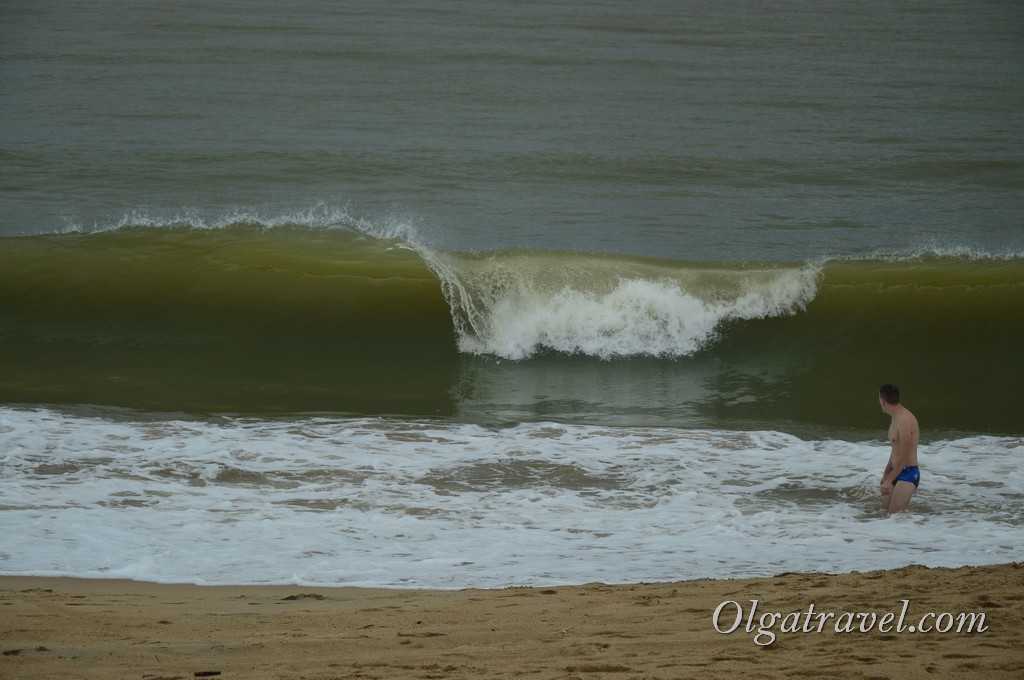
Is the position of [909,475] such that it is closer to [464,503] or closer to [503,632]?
[464,503]

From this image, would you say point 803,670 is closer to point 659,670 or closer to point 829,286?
point 659,670

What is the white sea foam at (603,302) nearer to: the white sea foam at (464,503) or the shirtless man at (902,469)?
the white sea foam at (464,503)

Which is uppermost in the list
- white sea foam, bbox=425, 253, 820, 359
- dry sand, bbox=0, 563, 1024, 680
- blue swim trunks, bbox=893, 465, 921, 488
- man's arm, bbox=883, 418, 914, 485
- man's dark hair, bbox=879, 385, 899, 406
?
white sea foam, bbox=425, 253, 820, 359

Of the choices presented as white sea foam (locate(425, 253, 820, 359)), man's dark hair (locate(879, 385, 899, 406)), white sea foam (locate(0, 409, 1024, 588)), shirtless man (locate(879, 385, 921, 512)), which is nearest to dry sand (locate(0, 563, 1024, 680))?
white sea foam (locate(0, 409, 1024, 588))

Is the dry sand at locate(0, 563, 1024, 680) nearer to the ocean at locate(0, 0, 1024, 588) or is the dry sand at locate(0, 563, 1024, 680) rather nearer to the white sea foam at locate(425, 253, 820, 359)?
the ocean at locate(0, 0, 1024, 588)

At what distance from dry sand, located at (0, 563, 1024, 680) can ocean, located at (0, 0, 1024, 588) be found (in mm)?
563

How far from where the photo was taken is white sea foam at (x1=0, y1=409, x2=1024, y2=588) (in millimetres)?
5613

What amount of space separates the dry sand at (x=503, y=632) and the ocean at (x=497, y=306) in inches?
22.2

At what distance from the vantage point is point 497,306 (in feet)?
40.1

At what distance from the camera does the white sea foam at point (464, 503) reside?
561 centimetres

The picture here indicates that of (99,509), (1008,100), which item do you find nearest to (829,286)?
(99,509)

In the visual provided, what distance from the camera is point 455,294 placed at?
1283 centimetres

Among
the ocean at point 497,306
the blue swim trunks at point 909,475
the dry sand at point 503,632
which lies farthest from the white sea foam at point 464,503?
the dry sand at point 503,632

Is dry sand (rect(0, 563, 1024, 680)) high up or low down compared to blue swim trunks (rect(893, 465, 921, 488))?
down
